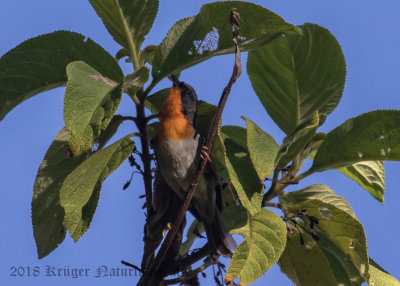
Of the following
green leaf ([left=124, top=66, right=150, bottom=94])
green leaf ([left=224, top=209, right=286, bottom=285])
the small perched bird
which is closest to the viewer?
green leaf ([left=224, top=209, right=286, bottom=285])

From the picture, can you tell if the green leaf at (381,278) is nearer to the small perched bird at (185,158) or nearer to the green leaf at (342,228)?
the green leaf at (342,228)

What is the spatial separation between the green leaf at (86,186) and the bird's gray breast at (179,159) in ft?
1.68

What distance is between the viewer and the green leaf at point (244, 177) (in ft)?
6.25

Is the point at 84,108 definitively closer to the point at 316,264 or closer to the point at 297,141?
the point at 297,141

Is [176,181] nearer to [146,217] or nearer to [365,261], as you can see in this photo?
[146,217]

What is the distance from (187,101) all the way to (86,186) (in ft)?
3.15

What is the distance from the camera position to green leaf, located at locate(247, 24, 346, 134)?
2.40 meters

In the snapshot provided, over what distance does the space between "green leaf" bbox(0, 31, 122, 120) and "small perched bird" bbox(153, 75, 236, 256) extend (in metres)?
0.46

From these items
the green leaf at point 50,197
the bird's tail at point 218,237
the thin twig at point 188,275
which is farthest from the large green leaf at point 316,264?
the green leaf at point 50,197

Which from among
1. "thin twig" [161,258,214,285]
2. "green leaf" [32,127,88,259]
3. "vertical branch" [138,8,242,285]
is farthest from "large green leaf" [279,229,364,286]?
"green leaf" [32,127,88,259]

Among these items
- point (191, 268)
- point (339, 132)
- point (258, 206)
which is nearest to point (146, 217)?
point (191, 268)

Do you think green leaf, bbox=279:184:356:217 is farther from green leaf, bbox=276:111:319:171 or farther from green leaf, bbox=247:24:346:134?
green leaf, bbox=247:24:346:134

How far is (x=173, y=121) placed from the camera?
107 inches

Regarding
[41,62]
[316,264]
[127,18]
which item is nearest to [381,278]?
[316,264]
